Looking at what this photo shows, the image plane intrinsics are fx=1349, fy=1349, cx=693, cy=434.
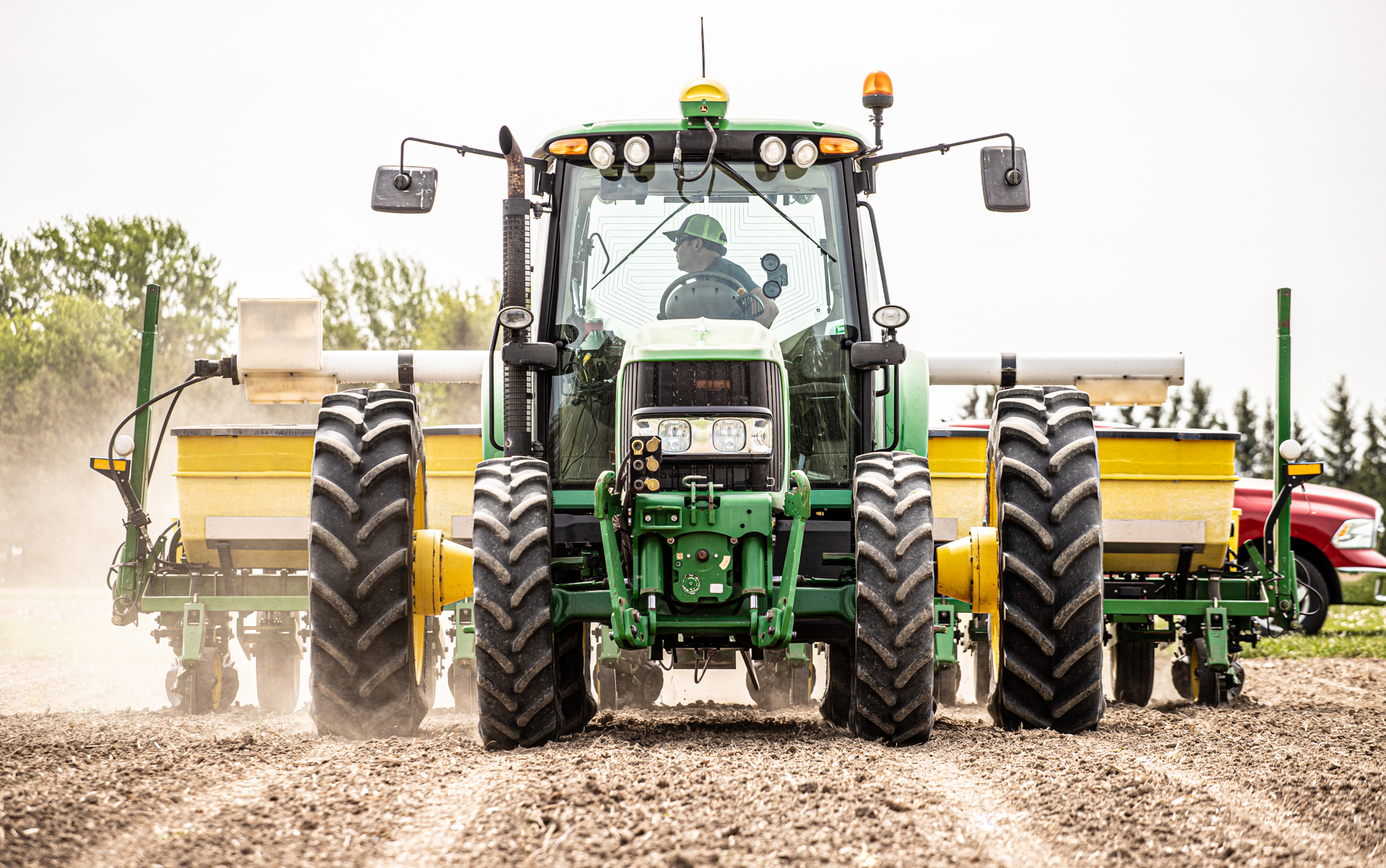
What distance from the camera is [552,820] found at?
156 inches

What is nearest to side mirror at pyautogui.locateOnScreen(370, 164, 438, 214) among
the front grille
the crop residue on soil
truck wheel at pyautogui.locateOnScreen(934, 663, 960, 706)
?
the front grille

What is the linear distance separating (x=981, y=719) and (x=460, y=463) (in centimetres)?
402

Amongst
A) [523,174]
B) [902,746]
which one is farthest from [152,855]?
[523,174]

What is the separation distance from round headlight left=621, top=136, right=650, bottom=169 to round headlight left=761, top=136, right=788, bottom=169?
55cm

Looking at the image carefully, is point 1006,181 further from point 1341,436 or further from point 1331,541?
point 1341,436

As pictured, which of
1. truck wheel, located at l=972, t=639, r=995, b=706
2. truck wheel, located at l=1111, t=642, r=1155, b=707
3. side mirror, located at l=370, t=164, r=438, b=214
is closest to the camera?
side mirror, located at l=370, t=164, r=438, b=214

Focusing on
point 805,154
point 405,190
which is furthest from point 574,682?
point 805,154

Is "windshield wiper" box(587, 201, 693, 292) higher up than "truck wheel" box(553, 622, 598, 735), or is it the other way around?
"windshield wiper" box(587, 201, 693, 292)

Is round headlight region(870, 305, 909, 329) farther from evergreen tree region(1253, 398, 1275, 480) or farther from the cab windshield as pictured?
evergreen tree region(1253, 398, 1275, 480)

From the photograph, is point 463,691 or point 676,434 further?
point 463,691

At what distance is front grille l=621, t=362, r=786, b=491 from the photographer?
18.6ft

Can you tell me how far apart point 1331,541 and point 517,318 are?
11.6 m

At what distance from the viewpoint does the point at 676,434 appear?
5.64 metres

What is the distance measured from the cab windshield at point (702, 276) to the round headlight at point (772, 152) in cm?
28
